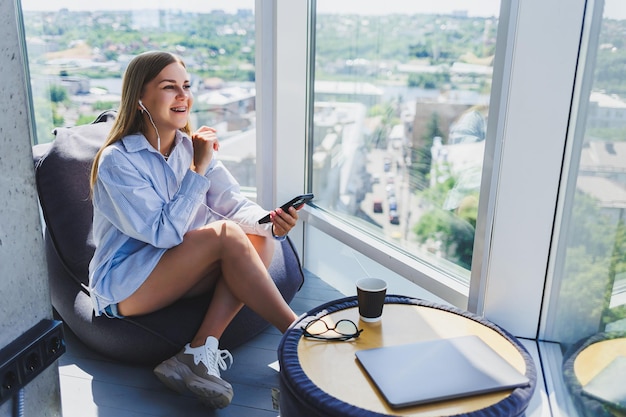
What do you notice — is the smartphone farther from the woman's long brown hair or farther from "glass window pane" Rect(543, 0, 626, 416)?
"glass window pane" Rect(543, 0, 626, 416)

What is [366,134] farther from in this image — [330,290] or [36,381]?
[36,381]

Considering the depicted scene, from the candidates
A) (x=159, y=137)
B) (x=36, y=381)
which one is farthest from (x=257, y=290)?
(x=36, y=381)

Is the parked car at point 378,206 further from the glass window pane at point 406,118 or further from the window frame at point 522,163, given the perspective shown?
the window frame at point 522,163

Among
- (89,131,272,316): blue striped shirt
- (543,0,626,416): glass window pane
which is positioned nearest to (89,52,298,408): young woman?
(89,131,272,316): blue striped shirt

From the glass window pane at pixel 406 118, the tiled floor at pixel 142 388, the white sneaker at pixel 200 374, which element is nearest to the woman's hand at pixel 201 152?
the white sneaker at pixel 200 374

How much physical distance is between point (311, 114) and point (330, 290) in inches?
40.5

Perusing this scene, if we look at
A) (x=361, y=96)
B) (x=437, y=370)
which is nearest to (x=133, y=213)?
(x=437, y=370)

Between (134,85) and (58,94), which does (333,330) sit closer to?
(134,85)

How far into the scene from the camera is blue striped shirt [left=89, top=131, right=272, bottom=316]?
2070 millimetres

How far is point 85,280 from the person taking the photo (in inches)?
96.9

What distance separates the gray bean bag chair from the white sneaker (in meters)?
0.11

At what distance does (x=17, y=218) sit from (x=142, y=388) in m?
1.23

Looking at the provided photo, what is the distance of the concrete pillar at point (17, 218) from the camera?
115cm

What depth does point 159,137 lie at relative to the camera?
2266 mm
